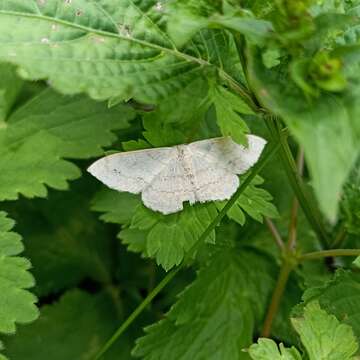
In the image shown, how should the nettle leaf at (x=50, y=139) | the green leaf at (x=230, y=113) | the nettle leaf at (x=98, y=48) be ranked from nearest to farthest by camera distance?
the nettle leaf at (x=98, y=48), the green leaf at (x=230, y=113), the nettle leaf at (x=50, y=139)

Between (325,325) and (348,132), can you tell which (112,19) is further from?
(325,325)

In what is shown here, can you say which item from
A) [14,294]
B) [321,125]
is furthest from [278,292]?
[321,125]

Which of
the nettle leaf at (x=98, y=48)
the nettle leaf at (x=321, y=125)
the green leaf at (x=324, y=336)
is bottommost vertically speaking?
the green leaf at (x=324, y=336)

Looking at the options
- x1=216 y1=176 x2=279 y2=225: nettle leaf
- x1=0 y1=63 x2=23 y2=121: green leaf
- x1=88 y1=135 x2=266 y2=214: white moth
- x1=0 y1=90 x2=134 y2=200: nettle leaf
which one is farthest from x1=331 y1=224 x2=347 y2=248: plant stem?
x1=0 y1=63 x2=23 y2=121: green leaf

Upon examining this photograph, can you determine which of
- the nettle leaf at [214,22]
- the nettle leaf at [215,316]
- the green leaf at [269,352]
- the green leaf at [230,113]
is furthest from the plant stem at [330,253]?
the nettle leaf at [214,22]

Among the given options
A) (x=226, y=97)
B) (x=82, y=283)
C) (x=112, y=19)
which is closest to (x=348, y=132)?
(x=226, y=97)

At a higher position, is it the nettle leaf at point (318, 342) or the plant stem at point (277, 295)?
the nettle leaf at point (318, 342)

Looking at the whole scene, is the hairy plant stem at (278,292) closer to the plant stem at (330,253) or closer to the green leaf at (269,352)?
the plant stem at (330,253)

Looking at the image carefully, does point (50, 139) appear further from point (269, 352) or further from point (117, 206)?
point (269, 352)
